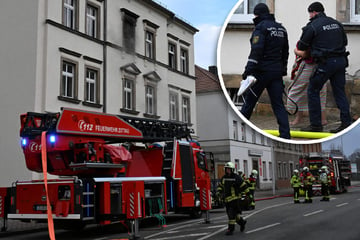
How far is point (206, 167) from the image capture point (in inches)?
600

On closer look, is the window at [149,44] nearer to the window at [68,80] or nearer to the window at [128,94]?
the window at [128,94]

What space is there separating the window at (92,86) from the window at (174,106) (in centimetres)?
587

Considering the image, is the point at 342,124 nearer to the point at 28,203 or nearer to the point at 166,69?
the point at 28,203

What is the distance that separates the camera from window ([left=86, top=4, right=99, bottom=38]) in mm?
19969

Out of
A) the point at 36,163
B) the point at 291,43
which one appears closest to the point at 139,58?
the point at 36,163

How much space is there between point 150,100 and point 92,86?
4.03m

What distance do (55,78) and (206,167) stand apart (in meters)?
7.05

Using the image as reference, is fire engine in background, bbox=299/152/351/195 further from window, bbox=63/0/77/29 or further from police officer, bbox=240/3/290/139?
police officer, bbox=240/3/290/139

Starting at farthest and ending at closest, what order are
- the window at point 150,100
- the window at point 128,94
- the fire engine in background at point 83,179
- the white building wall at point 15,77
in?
the window at point 150,100
the window at point 128,94
the white building wall at point 15,77
the fire engine in background at point 83,179

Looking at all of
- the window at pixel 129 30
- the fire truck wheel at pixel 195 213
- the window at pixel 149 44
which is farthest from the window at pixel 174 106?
the fire truck wheel at pixel 195 213

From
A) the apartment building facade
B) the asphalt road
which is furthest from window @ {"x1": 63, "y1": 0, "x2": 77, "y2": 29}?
the asphalt road

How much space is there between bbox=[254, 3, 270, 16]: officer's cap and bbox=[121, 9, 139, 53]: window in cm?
1643

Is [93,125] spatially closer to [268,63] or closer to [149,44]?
[268,63]

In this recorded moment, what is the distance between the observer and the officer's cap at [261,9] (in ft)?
7.50
